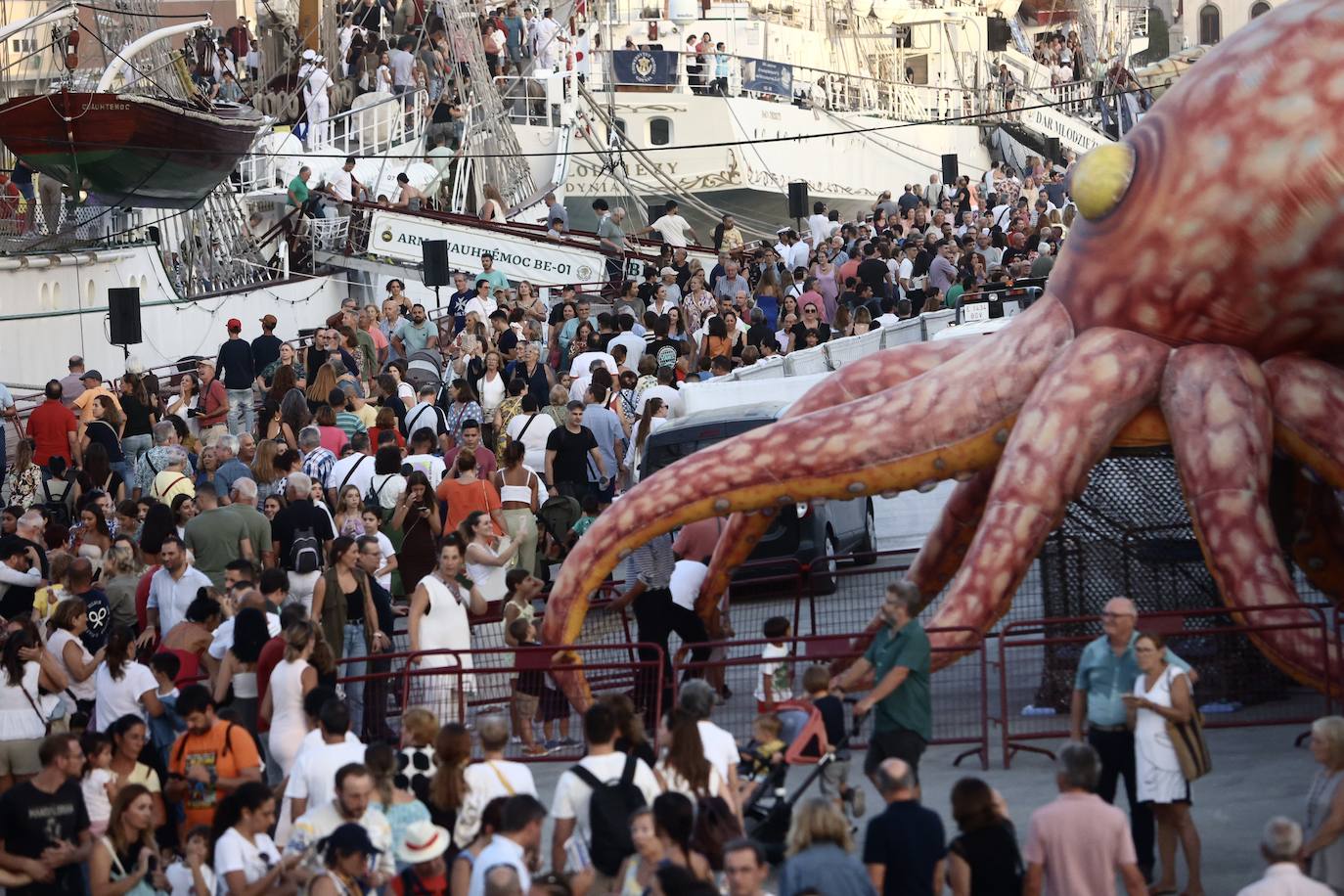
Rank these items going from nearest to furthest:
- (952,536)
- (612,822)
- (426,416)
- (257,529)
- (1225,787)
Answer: (612,822)
(1225,787)
(952,536)
(257,529)
(426,416)

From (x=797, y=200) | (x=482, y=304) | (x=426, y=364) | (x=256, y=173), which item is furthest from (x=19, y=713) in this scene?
(x=797, y=200)

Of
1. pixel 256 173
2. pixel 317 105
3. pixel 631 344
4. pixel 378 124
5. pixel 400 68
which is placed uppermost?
pixel 400 68

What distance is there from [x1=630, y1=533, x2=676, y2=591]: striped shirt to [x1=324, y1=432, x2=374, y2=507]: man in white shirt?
83.5 inches

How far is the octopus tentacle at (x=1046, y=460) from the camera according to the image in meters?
13.2

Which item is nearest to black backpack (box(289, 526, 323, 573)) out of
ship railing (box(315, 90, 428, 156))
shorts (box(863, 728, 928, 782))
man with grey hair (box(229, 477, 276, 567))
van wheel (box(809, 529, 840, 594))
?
man with grey hair (box(229, 477, 276, 567))

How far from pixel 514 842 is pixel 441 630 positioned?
4.80 metres

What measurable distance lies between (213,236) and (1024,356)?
22.6 metres

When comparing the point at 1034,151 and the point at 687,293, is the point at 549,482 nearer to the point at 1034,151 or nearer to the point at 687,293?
the point at 687,293

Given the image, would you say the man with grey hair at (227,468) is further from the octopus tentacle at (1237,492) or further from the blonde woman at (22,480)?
the octopus tentacle at (1237,492)

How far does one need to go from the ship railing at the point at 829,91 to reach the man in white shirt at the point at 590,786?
35188 mm

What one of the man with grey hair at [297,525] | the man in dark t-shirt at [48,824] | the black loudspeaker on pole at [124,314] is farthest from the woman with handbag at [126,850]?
the black loudspeaker on pole at [124,314]

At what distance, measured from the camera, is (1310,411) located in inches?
522

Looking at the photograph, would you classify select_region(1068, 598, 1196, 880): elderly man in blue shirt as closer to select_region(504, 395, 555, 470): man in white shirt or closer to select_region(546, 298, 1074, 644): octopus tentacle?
select_region(546, 298, 1074, 644): octopus tentacle

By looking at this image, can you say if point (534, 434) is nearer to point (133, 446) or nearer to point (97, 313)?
point (133, 446)
